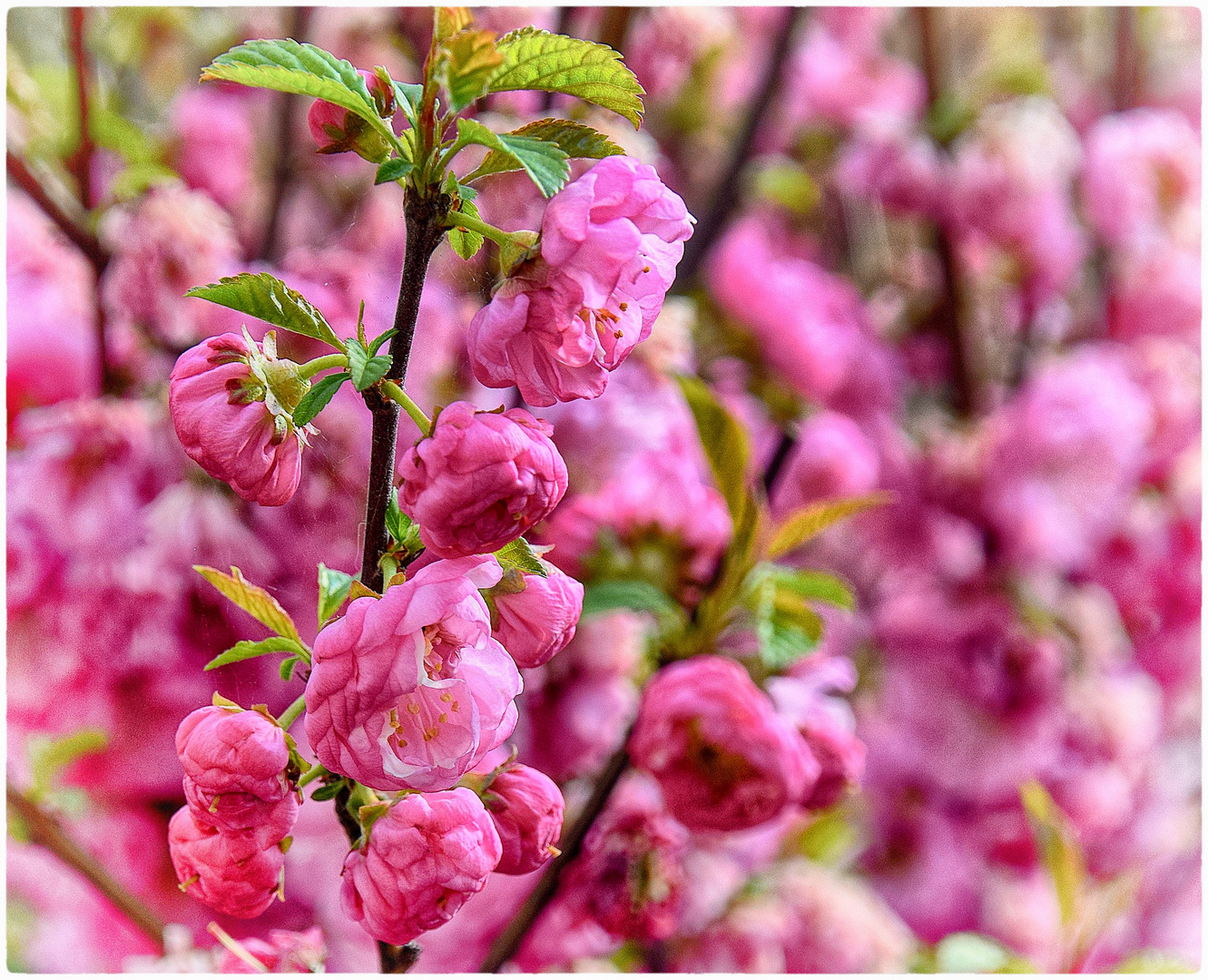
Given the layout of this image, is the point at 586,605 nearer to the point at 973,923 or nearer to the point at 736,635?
the point at 736,635

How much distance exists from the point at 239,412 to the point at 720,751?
0.69ft

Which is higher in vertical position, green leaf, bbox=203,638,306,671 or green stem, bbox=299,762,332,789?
green leaf, bbox=203,638,306,671

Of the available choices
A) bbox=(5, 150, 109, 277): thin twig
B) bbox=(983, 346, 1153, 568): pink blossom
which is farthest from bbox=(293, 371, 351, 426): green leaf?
bbox=(983, 346, 1153, 568): pink blossom

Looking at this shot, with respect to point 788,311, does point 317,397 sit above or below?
above

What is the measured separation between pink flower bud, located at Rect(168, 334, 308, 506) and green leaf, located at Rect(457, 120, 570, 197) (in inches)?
2.4

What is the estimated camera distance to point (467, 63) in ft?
0.63

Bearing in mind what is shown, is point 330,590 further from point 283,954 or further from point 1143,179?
point 1143,179

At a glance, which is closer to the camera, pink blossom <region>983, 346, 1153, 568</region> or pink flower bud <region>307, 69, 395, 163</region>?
pink flower bud <region>307, 69, 395, 163</region>

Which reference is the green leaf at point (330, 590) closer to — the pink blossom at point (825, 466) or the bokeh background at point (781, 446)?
the bokeh background at point (781, 446)

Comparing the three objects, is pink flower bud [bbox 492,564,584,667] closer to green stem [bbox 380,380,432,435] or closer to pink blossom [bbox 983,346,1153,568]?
green stem [bbox 380,380,432,435]

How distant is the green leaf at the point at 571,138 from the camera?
20 cm

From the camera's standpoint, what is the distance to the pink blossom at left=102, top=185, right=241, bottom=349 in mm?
371

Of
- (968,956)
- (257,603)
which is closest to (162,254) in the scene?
(257,603)

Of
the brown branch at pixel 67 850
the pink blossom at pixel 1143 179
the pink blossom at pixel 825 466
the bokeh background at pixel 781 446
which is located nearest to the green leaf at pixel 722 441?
the bokeh background at pixel 781 446
